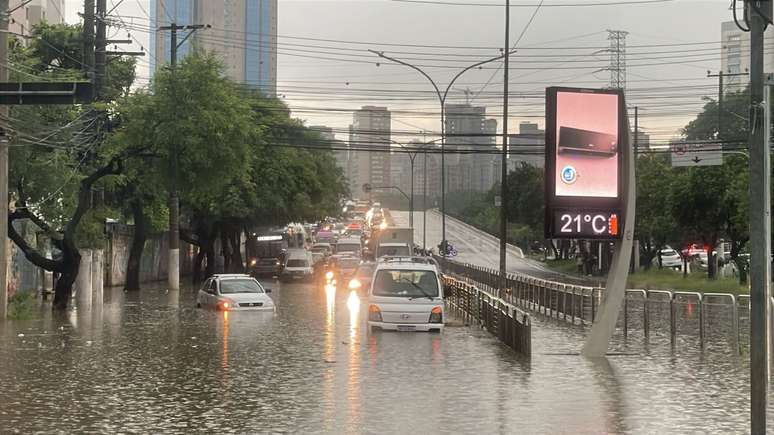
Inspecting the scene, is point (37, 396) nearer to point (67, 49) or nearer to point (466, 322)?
point (466, 322)

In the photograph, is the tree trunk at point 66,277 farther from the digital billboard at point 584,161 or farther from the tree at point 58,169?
the digital billboard at point 584,161

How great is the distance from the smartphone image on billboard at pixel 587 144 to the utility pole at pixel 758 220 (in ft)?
36.8

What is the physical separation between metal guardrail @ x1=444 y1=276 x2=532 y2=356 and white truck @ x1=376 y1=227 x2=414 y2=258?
78.6 feet

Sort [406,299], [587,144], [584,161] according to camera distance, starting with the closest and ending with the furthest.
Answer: [584,161]
[587,144]
[406,299]

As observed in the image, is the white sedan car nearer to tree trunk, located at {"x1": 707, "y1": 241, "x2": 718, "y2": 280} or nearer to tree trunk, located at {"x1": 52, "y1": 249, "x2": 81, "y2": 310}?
tree trunk, located at {"x1": 52, "y1": 249, "x2": 81, "y2": 310}

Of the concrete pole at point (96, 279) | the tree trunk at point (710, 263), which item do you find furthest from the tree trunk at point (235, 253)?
the concrete pole at point (96, 279)

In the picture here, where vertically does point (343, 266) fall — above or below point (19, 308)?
above

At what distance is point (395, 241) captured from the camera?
6669 cm

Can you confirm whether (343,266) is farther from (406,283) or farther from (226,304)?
(406,283)

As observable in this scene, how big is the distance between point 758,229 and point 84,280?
3356cm

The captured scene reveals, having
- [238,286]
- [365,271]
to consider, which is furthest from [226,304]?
[365,271]

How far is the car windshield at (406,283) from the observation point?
27.3m

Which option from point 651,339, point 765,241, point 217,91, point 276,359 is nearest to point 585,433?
point 765,241

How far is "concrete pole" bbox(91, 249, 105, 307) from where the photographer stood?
40750 millimetres
